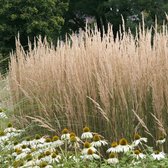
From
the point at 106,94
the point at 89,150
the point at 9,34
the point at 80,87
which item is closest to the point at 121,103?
the point at 106,94

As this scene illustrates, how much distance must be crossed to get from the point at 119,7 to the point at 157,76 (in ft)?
63.7

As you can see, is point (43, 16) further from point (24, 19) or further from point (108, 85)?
point (108, 85)

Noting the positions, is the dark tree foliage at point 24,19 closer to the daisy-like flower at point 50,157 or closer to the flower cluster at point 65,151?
the flower cluster at point 65,151

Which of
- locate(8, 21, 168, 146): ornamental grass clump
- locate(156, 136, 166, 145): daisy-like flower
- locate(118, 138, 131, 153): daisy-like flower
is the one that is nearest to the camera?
locate(118, 138, 131, 153): daisy-like flower

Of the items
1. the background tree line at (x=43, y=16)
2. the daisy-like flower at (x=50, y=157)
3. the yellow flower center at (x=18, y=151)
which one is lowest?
the background tree line at (x=43, y=16)

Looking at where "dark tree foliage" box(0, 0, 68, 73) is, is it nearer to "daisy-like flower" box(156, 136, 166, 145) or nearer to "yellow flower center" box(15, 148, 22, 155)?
"yellow flower center" box(15, 148, 22, 155)

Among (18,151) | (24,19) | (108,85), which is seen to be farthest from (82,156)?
(24,19)

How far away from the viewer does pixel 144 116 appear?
3926 mm

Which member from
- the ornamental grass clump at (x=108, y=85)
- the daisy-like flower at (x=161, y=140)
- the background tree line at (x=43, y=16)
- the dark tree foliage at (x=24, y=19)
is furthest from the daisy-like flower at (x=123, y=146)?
the dark tree foliage at (x=24, y=19)

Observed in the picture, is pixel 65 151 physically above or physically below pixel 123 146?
below

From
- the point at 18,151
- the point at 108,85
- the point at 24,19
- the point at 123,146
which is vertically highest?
the point at 108,85

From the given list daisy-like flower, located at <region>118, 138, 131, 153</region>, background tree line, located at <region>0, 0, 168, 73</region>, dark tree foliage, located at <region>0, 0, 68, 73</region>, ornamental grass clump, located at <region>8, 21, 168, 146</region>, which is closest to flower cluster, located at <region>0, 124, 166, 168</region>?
daisy-like flower, located at <region>118, 138, 131, 153</region>

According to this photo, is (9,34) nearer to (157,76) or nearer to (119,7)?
(119,7)

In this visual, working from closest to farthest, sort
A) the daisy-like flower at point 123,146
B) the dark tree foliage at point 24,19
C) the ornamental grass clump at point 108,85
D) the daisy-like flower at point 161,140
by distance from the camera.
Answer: the daisy-like flower at point 123,146, the daisy-like flower at point 161,140, the ornamental grass clump at point 108,85, the dark tree foliage at point 24,19
